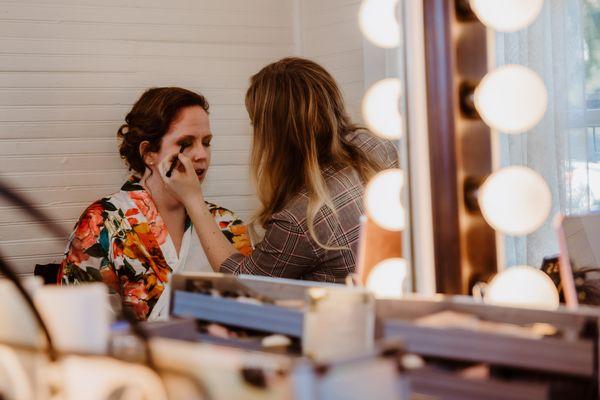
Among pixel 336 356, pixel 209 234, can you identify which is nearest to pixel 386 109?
pixel 336 356

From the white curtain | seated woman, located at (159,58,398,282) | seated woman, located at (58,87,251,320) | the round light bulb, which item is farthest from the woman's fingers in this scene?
the round light bulb

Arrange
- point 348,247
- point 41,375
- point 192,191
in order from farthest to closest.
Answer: point 192,191 < point 348,247 < point 41,375

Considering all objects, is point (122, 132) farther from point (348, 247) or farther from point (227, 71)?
point (348, 247)

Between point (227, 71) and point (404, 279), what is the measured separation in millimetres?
799

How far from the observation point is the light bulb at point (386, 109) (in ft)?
3.20

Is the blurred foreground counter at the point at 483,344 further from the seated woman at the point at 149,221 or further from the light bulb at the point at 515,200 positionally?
the seated woman at the point at 149,221

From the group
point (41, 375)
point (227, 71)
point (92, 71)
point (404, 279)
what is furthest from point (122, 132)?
point (41, 375)

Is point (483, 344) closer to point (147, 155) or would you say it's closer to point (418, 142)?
point (418, 142)

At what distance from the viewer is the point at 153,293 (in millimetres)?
1456

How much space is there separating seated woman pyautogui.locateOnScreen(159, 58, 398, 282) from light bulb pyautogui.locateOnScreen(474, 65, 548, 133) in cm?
31

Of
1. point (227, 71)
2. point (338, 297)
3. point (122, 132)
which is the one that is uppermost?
point (227, 71)

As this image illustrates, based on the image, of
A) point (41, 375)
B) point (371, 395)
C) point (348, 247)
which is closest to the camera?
point (371, 395)

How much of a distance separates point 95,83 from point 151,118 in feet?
0.41

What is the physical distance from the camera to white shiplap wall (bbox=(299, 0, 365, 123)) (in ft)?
4.62
